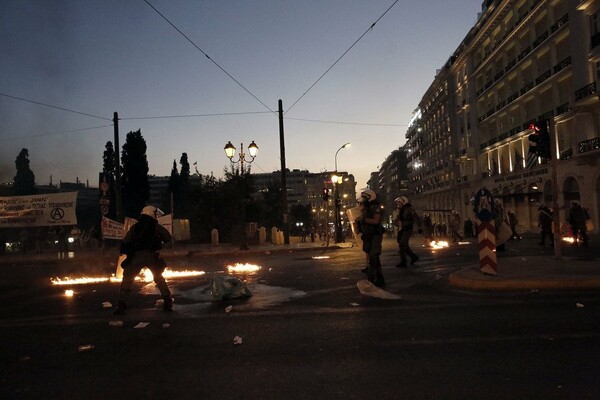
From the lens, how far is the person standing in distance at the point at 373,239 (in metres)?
9.68

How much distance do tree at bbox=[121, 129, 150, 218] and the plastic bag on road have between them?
59.5 m

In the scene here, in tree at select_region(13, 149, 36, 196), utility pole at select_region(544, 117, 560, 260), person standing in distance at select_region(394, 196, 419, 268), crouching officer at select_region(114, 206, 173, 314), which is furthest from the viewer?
tree at select_region(13, 149, 36, 196)

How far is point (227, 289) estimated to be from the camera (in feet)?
28.8

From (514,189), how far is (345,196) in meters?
135

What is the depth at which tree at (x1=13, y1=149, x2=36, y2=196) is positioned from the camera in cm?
6138

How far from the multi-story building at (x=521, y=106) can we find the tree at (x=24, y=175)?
51603mm

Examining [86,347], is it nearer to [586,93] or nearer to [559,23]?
[586,93]

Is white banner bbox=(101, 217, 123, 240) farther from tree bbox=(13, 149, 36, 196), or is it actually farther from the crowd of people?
tree bbox=(13, 149, 36, 196)

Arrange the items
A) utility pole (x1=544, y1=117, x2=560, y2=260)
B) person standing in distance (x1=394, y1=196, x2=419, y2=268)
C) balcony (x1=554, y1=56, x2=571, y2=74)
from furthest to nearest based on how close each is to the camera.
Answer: balcony (x1=554, y1=56, x2=571, y2=74) < person standing in distance (x1=394, y1=196, x2=419, y2=268) < utility pole (x1=544, y1=117, x2=560, y2=260)

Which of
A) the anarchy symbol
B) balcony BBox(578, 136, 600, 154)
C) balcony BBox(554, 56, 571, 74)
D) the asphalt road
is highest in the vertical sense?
balcony BBox(554, 56, 571, 74)

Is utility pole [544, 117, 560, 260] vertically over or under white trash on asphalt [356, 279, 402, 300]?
over

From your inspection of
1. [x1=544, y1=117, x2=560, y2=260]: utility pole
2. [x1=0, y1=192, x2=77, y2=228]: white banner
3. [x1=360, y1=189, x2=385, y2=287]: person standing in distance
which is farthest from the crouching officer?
[x1=0, y1=192, x2=77, y2=228]: white banner

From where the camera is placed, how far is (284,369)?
15.4ft

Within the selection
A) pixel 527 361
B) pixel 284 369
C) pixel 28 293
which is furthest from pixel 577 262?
pixel 28 293
